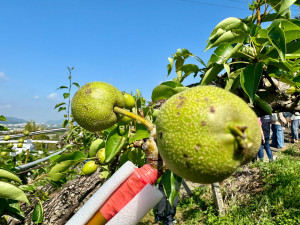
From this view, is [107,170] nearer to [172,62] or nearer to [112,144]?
[112,144]

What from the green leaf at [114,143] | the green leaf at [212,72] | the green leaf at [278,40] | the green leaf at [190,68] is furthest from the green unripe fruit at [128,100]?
the green leaf at [278,40]

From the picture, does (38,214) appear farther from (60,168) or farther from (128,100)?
(128,100)

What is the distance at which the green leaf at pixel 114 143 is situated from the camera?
1.17 meters

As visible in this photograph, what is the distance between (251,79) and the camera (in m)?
1.01

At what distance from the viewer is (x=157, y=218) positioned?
252 inches

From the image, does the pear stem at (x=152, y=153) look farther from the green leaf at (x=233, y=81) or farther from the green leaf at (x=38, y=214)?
the green leaf at (x=38, y=214)

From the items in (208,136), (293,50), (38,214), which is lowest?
(38,214)

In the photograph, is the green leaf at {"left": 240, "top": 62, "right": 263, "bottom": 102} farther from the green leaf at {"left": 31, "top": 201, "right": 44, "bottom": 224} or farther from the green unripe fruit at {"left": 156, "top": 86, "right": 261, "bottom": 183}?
the green leaf at {"left": 31, "top": 201, "right": 44, "bottom": 224}

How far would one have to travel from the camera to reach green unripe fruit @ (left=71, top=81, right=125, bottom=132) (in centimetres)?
118

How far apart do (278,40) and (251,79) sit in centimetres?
19

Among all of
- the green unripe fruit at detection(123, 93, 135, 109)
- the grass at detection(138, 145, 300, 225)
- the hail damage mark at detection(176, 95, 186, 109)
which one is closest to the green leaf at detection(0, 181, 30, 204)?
the green unripe fruit at detection(123, 93, 135, 109)

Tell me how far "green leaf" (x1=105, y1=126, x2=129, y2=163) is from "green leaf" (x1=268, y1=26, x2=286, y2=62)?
0.83 metres

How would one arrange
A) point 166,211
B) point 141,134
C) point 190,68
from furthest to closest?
point 166,211, point 190,68, point 141,134

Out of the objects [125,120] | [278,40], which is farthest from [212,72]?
[125,120]
